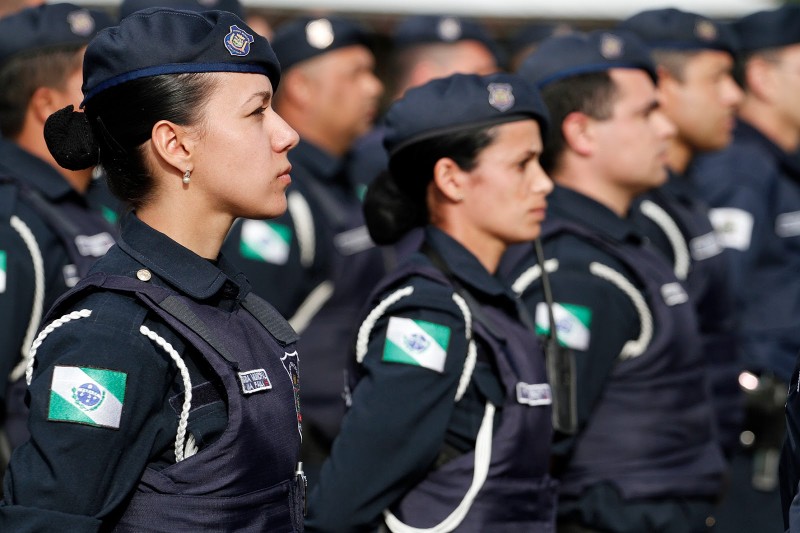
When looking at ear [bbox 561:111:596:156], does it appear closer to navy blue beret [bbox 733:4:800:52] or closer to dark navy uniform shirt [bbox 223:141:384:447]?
dark navy uniform shirt [bbox 223:141:384:447]

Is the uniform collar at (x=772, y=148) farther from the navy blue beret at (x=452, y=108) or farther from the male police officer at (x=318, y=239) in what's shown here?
the navy blue beret at (x=452, y=108)

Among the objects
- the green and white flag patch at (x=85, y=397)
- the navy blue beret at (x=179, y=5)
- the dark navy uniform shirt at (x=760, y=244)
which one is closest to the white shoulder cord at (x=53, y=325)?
the green and white flag patch at (x=85, y=397)

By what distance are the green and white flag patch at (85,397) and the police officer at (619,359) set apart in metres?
1.96

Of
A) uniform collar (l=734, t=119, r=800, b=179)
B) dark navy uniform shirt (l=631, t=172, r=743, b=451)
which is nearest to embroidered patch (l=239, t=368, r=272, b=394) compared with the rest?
dark navy uniform shirt (l=631, t=172, r=743, b=451)

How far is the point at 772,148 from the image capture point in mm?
7105

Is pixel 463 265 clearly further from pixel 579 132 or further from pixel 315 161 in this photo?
pixel 315 161

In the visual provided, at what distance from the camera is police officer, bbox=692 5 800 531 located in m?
6.12

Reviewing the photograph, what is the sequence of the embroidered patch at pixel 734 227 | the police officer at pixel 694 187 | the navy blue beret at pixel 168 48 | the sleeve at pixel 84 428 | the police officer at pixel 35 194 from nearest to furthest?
the sleeve at pixel 84 428 → the navy blue beret at pixel 168 48 → the police officer at pixel 35 194 → the police officer at pixel 694 187 → the embroidered patch at pixel 734 227

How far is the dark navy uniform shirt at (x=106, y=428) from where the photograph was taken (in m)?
2.51

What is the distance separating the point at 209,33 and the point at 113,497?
3.37 ft

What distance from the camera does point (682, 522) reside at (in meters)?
4.30

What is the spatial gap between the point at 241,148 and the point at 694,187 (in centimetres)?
405

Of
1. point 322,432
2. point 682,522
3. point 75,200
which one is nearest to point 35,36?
point 75,200

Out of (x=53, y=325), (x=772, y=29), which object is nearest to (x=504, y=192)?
(x=53, y=325)
